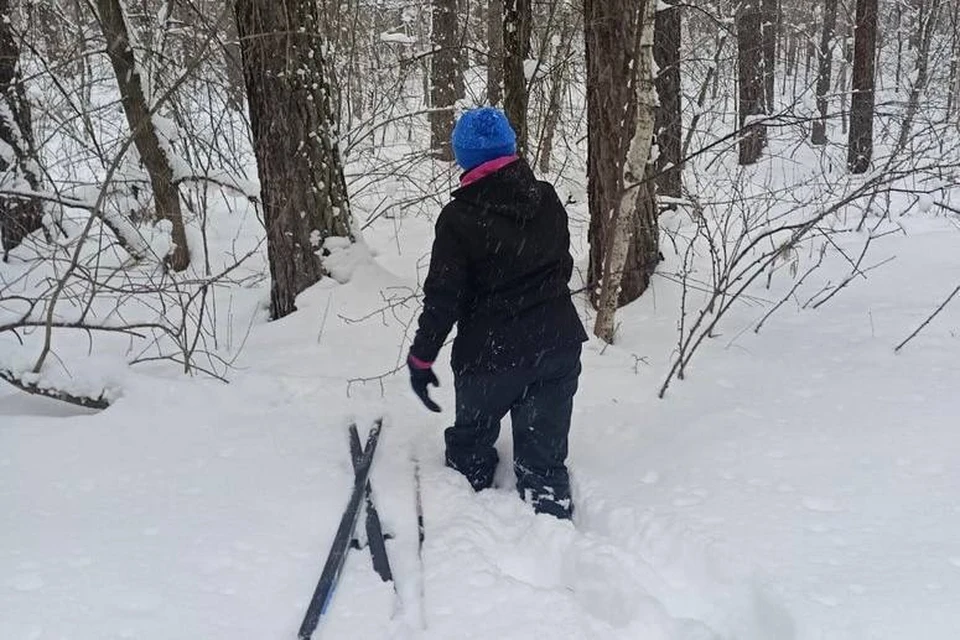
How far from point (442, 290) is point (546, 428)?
791 mm

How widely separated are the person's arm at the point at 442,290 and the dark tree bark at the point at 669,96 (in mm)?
3572

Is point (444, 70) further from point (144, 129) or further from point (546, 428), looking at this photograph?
point (546, 428)

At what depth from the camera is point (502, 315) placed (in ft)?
10.6

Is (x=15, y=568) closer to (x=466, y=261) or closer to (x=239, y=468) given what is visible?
(x=239, y=468)

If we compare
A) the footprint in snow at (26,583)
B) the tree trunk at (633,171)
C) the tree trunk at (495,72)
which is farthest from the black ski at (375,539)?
the tree trunk at (495,72)

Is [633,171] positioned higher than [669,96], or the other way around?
[669,96]

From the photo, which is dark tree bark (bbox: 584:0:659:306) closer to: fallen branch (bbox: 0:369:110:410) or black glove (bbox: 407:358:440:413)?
black glove (bbox: 407:358:440:413)

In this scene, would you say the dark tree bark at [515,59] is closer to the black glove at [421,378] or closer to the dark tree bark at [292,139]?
the dark tree bark at [292,139]

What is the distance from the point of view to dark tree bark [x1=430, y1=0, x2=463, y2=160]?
986 centimetres

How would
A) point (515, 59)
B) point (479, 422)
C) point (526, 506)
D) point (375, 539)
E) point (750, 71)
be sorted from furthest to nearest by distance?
point (750, 71)
point (515, 59)
point (479, 422)
point (526, 506)
point (375, 539)

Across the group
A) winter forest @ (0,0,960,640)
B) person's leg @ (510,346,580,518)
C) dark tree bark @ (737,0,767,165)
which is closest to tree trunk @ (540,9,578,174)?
winter forest @ (0,0,960,640)

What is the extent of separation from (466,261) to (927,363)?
265 cm

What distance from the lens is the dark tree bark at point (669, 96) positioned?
6.50m

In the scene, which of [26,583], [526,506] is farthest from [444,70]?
[26,583]
